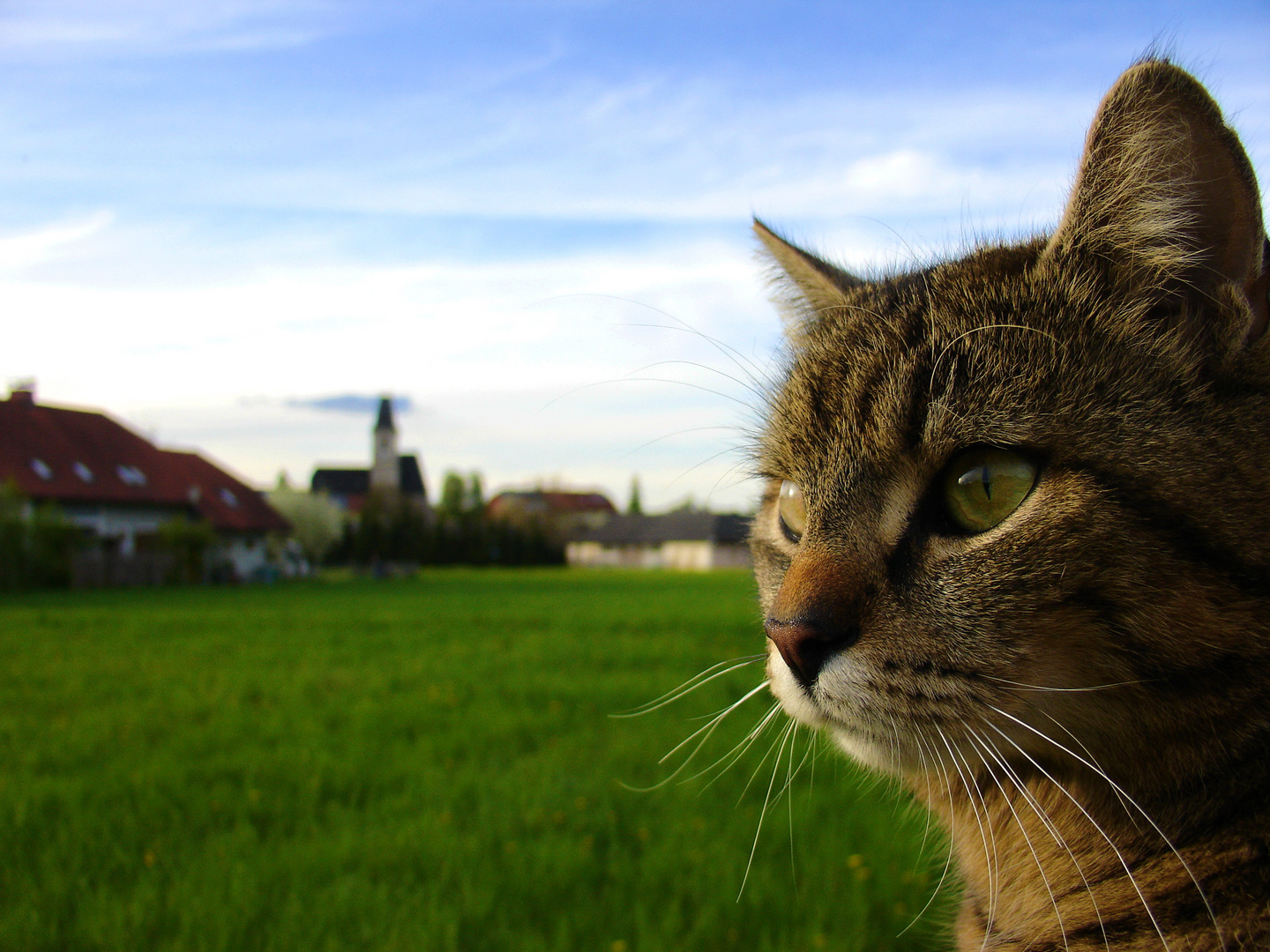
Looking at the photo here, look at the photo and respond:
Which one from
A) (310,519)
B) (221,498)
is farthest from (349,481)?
(221,498)

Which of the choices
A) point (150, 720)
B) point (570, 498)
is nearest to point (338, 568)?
point (570, 498)

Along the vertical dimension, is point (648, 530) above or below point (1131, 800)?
below

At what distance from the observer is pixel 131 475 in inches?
1227

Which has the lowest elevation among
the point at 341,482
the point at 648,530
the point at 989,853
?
the point at 648,530

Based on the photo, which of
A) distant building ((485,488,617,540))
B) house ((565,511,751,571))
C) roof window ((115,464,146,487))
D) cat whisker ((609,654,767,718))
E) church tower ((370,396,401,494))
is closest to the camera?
cat whisker ((609,654,767,718))

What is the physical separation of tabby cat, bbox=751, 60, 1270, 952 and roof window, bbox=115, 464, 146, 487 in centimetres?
3520

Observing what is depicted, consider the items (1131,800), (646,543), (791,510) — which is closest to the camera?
(1131,800)

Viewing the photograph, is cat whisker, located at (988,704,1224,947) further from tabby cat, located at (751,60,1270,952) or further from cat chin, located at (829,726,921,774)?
cat chin, located at (829,726,921,774)

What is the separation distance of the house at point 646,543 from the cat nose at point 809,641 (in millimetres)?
51239

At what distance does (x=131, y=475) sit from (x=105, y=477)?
1.19 meters

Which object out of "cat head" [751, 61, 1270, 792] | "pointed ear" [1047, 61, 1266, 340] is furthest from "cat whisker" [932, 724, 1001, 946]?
"pointed ear" [1047, 61, 1266, 340]

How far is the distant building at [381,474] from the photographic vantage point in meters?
80.4

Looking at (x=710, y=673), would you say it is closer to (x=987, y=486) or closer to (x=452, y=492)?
(x=987, y=486)

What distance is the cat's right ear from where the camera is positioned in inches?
88.2
